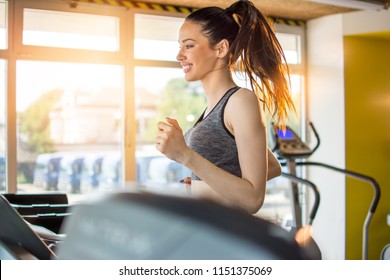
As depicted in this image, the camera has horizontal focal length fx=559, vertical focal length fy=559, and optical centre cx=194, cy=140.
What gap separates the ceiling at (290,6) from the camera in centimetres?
507

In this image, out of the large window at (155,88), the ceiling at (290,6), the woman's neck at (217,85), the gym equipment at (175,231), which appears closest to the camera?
the gym equipment at (175,231)

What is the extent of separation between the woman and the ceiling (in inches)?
134

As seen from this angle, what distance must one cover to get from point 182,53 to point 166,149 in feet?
1.09

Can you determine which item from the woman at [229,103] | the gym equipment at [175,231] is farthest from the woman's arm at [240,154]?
the gym equipment at [175,231]

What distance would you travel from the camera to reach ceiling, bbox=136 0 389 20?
5.07 meters

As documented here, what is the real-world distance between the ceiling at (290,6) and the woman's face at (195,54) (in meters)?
3.44

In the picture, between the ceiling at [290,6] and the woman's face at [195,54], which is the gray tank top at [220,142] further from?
the ceiling at [290,6]

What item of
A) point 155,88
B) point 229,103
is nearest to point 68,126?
point 155,88

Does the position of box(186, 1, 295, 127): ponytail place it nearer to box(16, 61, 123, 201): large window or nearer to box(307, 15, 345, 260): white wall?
box(16, 61, 123, 201): large window

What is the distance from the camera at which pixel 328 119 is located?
5711mm

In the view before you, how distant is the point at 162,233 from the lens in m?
0.38

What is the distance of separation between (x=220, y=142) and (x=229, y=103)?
0.32 ft

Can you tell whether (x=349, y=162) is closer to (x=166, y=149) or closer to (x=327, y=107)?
(x=327, y=107)

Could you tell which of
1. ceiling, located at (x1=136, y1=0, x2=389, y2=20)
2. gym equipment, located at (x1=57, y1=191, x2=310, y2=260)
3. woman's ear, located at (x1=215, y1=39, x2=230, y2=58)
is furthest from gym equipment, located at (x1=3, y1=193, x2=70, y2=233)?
ceiling, located at (x1=136, y1=0, x2=389, y2=20)
